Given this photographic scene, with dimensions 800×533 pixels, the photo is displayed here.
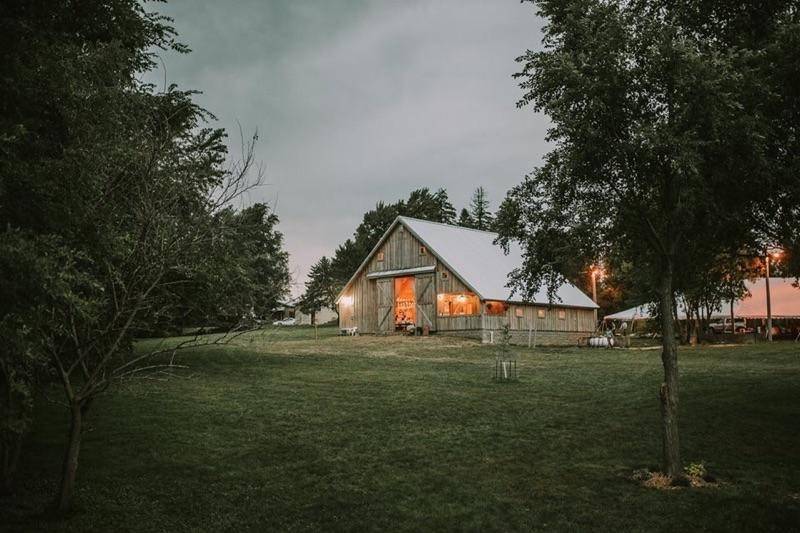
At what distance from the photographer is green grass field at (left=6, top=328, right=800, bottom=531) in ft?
27.3

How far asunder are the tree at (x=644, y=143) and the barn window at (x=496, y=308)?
24832mm

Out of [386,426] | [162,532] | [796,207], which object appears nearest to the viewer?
[162,532]

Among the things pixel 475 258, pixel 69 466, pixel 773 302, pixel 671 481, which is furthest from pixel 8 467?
pixel 773 302

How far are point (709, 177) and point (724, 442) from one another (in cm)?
518

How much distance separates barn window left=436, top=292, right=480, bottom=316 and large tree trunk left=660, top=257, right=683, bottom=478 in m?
26.4

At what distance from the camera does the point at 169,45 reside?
11516mm

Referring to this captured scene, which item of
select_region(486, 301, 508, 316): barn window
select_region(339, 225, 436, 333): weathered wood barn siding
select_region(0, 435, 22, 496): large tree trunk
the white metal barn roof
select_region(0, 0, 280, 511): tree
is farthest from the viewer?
select_region(339, 225, 436, 333): weathered wood barn siding

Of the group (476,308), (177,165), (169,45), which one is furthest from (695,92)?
(476,308)

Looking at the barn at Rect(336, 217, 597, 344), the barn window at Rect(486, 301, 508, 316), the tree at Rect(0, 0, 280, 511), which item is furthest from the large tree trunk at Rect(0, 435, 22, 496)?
the barn window at Rect(486, 301, 508, 316)

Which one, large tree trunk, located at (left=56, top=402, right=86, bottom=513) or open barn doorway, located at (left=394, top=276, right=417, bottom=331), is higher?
open barn doorway, located at (left=394, top=276, right=417, bottom=331)

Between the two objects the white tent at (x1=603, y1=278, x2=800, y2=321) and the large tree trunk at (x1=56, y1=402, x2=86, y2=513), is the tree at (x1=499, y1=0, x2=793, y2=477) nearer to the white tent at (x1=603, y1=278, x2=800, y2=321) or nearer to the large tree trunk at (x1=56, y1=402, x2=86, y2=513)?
the large tree trunk at (x1=56, y1=402, x2=86, y2=513)

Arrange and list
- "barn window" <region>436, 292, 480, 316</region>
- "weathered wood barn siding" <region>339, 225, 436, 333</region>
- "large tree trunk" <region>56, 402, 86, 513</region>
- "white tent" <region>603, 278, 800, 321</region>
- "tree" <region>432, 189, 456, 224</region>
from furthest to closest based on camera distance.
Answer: "tree" <region>432, 189, 456, 224</region> < "white tent" <region>603, 278, 800, 321</region> < "weathered wood barn siding" <region>339, 225, 436, 333</region> < "barn window" <region>436, 292, 480, 316</region> < "large tree trunk" <region>56, 402, 86, 513</region>

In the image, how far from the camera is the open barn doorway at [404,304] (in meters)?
40.1

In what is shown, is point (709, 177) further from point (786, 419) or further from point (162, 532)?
point (162, 532)
